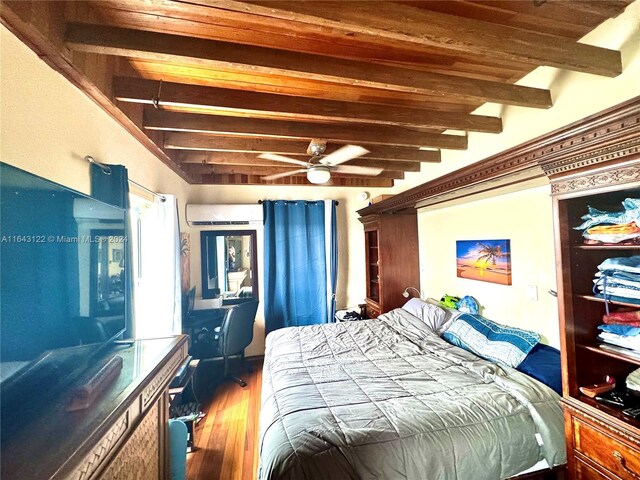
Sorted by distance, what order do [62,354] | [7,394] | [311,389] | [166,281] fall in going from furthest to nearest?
[166,281], [311,389], [62,354], [7,394]

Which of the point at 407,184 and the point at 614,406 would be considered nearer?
the point at 614,406

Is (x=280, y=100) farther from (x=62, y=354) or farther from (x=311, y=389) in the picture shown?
(x=311, y=389)

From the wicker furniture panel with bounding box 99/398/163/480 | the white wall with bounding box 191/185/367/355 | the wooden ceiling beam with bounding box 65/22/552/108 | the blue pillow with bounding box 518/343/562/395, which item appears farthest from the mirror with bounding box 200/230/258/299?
the blue pillow with bounding box 518/343/562/395

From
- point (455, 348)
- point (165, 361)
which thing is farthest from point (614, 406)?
point (165, 361)

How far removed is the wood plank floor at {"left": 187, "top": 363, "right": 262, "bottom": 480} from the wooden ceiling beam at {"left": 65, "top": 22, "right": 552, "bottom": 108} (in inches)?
101

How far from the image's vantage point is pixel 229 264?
13.0ft

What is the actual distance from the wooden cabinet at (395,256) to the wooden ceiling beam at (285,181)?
27.4 inches

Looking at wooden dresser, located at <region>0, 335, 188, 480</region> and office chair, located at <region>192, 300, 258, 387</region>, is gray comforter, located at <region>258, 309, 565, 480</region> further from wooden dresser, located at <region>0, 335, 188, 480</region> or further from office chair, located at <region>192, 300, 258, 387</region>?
office chair, located at <region>192, 300, 258, 387</region>

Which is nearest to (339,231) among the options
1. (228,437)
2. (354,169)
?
(354,169)

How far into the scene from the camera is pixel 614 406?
125cm

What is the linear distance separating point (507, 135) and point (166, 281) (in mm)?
3093

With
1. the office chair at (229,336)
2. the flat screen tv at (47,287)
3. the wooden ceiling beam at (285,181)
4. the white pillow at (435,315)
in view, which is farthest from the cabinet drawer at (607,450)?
the wooden ceiling beam at (285,181)

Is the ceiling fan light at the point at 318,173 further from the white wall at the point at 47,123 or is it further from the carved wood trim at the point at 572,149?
the white wall at the point at 47,123

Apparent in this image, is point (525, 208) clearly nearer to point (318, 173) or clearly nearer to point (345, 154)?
point (345, 154)
